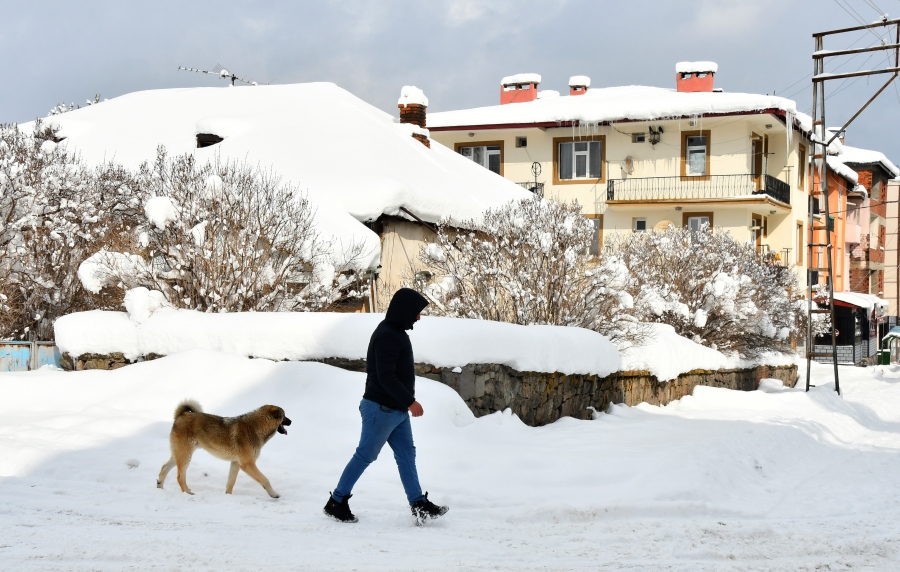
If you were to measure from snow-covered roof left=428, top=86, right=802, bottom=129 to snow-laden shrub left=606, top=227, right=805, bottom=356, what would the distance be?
10.6m

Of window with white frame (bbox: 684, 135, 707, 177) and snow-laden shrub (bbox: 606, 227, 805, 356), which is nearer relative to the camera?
snow-laden shrub (bbox: 606, 227, 805, 356)

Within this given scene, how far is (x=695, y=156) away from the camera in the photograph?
3434 centimetres

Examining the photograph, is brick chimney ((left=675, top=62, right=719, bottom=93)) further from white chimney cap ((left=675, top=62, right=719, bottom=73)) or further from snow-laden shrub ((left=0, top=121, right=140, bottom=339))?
snow-laden shrub ((left=0, top=121, right=140, bottom=339))

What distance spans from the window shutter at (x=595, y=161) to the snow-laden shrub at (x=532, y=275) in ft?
69.4

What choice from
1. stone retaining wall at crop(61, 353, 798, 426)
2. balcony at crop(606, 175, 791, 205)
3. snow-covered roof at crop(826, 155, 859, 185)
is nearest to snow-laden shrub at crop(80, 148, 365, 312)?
stone retaining wall at crop(61, 353, 798, 426)

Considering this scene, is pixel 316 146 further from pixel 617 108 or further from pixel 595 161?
pixel 595 161

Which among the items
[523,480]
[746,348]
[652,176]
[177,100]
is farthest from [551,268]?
[652,176]

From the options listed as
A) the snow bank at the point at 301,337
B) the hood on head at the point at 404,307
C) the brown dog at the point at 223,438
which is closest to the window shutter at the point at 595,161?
the snow bank at the point at 301,337

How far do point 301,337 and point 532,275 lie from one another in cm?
468

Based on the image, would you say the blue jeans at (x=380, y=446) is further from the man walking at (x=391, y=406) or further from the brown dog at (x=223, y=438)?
the brown dog at (x=223, y=438)

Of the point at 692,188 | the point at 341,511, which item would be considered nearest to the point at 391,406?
the point at 341,511

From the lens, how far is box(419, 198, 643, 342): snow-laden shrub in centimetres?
1421

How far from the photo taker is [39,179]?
15344mm

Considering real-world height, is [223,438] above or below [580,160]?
below
